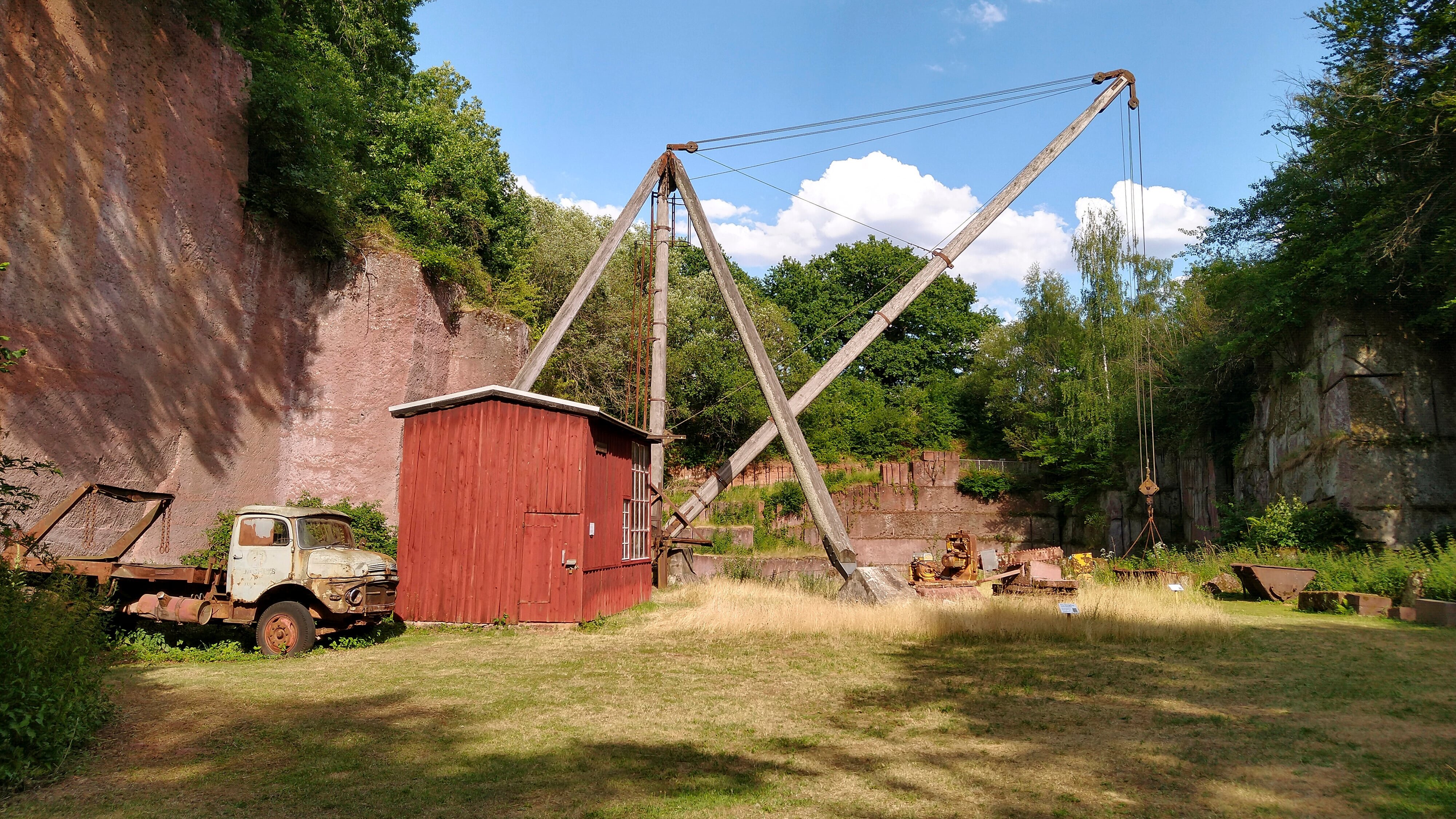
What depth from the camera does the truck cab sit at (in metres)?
10.6

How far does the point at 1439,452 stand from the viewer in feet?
64.5

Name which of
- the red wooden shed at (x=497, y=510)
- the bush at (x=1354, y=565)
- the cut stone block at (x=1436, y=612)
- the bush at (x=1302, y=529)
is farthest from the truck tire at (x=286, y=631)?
the bush at (x=1302, y=529)

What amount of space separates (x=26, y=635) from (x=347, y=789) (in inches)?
115

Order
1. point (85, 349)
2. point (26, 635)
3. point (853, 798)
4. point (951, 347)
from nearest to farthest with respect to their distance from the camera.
Answer: point (853, 798), point (26, 635), point (85, 349), point (951, 347)

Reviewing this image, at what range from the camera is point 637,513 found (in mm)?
17766

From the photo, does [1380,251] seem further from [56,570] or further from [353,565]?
[56,570]

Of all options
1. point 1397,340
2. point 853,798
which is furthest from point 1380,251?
point 853,798

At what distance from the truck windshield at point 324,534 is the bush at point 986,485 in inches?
1187

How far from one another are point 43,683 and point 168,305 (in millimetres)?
11640

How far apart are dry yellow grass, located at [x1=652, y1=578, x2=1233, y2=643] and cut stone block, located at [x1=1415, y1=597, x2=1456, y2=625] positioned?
2.94m

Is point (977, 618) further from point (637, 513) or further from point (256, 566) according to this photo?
point (256, 566)

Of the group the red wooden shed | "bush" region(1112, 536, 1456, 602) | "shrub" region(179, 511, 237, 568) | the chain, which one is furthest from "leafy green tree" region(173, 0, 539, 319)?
"bush" region(1112, 536, 1456, 602)

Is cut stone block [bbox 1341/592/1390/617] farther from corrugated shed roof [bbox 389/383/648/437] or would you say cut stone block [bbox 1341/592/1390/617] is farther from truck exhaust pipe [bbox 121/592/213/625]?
truck exhaust pipe [bbox 121/592/213/625]

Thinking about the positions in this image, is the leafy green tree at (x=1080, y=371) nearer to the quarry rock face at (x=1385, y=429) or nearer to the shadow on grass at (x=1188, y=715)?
the quarry rock face at (x=1385, y=429)
